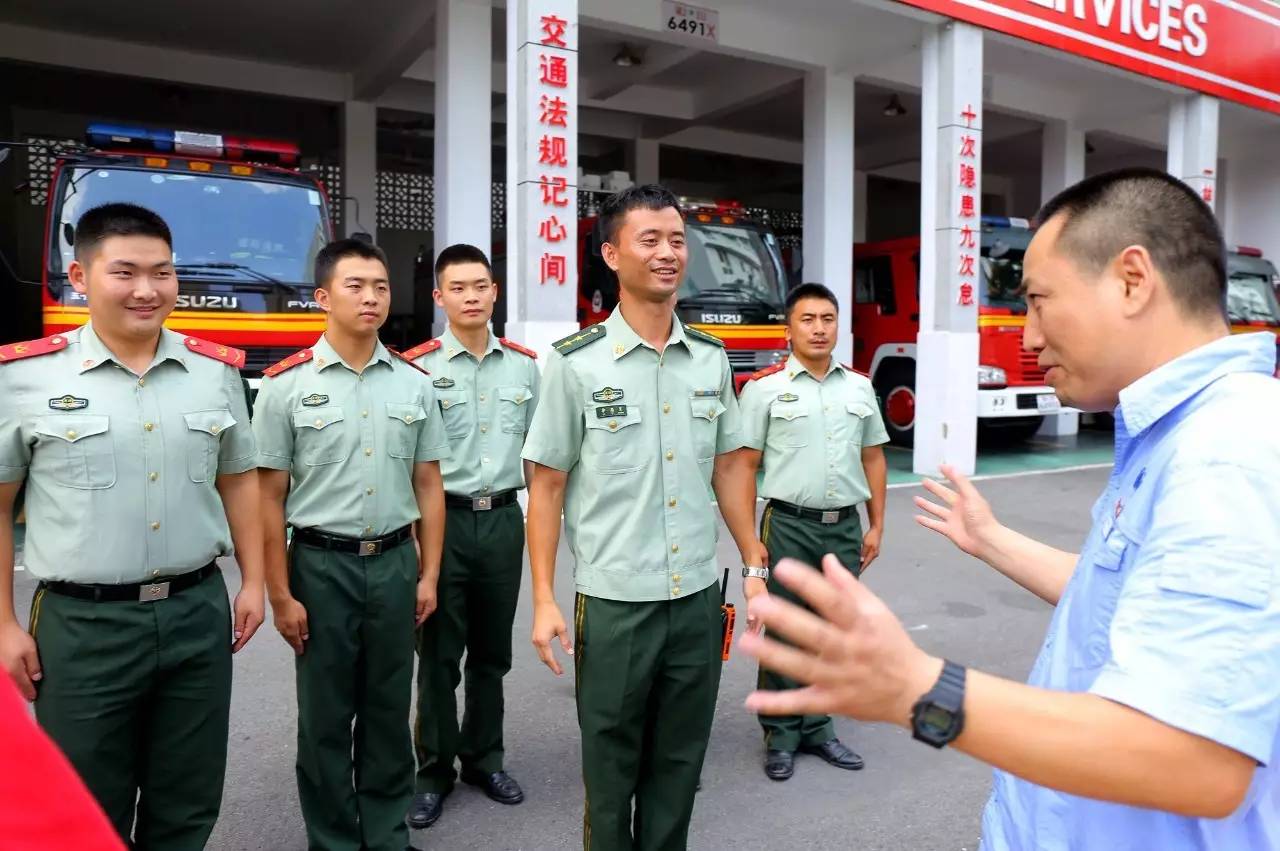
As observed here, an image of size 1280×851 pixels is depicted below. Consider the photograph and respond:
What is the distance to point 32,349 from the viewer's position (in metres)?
2.11

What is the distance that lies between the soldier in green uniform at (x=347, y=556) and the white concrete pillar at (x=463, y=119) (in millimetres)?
5144

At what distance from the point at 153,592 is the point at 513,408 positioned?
1517mm

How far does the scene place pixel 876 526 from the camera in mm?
3518

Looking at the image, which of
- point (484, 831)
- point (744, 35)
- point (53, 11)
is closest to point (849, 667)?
point (484, 831)

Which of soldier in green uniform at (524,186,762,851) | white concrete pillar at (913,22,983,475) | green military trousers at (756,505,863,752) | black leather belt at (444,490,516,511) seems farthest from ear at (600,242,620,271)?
white concrete pillar at (913,22,983,475)

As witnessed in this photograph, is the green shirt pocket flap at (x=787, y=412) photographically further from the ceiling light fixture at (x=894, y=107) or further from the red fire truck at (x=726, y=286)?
the ceiling light fixture at (x=894, y=107)

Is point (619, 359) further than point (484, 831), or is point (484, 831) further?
point (484, 831)

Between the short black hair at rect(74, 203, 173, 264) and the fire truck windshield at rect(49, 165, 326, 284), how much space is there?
12.0 feet

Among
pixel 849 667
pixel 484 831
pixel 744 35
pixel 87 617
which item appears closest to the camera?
pixel 849 667

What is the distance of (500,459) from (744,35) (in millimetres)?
7275

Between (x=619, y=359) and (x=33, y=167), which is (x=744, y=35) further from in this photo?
(x=33, y=167)

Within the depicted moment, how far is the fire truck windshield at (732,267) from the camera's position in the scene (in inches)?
309

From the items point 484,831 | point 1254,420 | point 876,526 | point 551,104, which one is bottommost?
point 484,831

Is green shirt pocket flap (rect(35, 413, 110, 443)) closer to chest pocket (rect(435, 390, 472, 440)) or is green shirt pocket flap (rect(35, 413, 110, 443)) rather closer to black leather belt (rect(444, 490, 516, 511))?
black leather belt (rect(444, 490, 516, 511))
